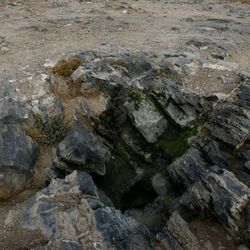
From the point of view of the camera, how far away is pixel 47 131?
40.7 ft

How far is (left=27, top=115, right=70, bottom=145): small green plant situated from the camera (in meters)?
12.4

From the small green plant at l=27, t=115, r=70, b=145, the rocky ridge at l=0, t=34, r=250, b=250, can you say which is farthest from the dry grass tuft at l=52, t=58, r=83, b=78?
the small green plant at l=27, t=115, r=70, b=145

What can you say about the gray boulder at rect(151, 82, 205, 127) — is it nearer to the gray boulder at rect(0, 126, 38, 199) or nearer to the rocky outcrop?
the rocky outcrop

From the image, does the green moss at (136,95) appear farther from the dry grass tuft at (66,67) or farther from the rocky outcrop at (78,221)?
the rocky outcrop at (78,221)

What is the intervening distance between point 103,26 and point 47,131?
294 inches

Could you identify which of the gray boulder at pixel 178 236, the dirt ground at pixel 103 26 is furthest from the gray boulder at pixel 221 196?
the dirt ground at pixel 103 26

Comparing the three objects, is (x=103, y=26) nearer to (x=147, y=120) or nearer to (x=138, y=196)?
(x=147, y=120)

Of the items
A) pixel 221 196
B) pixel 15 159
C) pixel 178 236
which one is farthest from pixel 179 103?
pixel 15 159

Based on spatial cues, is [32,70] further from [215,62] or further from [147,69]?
[215,62]

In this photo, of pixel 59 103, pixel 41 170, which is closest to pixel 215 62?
pixel 59 103

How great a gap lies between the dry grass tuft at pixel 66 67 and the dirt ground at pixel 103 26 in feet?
1.74

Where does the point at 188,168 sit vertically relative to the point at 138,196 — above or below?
above

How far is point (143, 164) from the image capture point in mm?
13148

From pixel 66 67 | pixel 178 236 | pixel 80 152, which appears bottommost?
pixel 178 236
